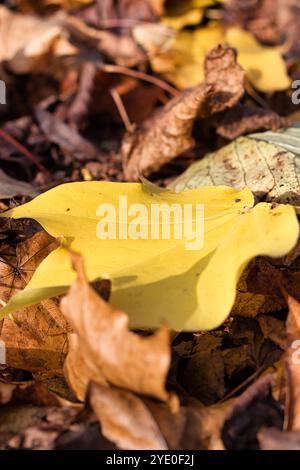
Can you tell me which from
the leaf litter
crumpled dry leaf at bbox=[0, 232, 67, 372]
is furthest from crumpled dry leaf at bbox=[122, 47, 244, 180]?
crumpled dry leaf at bbox=[0, 232, 67, 372]

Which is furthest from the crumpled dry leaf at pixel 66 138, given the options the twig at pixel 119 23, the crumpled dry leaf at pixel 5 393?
the crumpled dry leaf at pixel 5 393

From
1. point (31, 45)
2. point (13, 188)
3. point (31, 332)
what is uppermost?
point (31, 45)

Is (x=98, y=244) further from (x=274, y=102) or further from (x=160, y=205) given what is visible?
(x=274, y=102)

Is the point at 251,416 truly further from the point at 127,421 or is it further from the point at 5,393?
the point at 5,393

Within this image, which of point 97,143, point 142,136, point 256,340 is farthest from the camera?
point 97,143

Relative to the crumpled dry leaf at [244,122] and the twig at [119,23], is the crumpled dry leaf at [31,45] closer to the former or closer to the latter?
the twig at [119,23]

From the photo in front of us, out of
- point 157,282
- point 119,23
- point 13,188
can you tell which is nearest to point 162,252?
point 157,282

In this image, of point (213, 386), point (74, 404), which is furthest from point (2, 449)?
point (213, 386)
